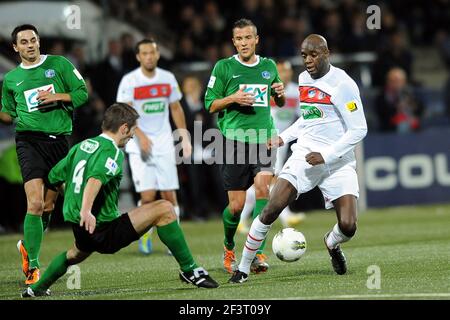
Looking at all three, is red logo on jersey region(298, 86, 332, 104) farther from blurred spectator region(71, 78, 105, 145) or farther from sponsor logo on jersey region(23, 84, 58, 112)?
blurred spectator region(71, 78, 105, 145)

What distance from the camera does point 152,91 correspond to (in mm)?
12164

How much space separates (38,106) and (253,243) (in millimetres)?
2487

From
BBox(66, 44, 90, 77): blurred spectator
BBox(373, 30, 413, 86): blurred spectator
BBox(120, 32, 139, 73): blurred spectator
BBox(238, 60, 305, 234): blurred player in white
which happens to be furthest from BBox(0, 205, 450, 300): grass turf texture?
BBox(373, 30, 413, 86): blurred spectator

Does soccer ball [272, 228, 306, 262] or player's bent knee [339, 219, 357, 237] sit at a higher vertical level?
player's bent knee [339, 219, 357, 237]

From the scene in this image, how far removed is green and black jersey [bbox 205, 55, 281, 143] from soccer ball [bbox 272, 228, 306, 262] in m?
1.18

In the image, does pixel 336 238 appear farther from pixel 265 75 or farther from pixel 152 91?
pixel 152 91

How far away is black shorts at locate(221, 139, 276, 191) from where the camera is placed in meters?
10.1

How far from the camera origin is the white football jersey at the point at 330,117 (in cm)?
902

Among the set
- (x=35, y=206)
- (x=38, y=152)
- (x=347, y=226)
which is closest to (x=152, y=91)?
(x=38, y=152)

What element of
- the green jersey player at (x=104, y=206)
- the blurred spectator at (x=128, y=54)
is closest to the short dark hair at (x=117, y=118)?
the green jersey player at (x=104, y=206)

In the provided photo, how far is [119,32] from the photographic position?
834 inches

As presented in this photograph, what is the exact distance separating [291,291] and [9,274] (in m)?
3.64

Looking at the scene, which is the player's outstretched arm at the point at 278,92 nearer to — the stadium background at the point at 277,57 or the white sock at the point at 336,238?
the white sock at the point at 336,238

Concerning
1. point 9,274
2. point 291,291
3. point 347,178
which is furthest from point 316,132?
point 9,274
